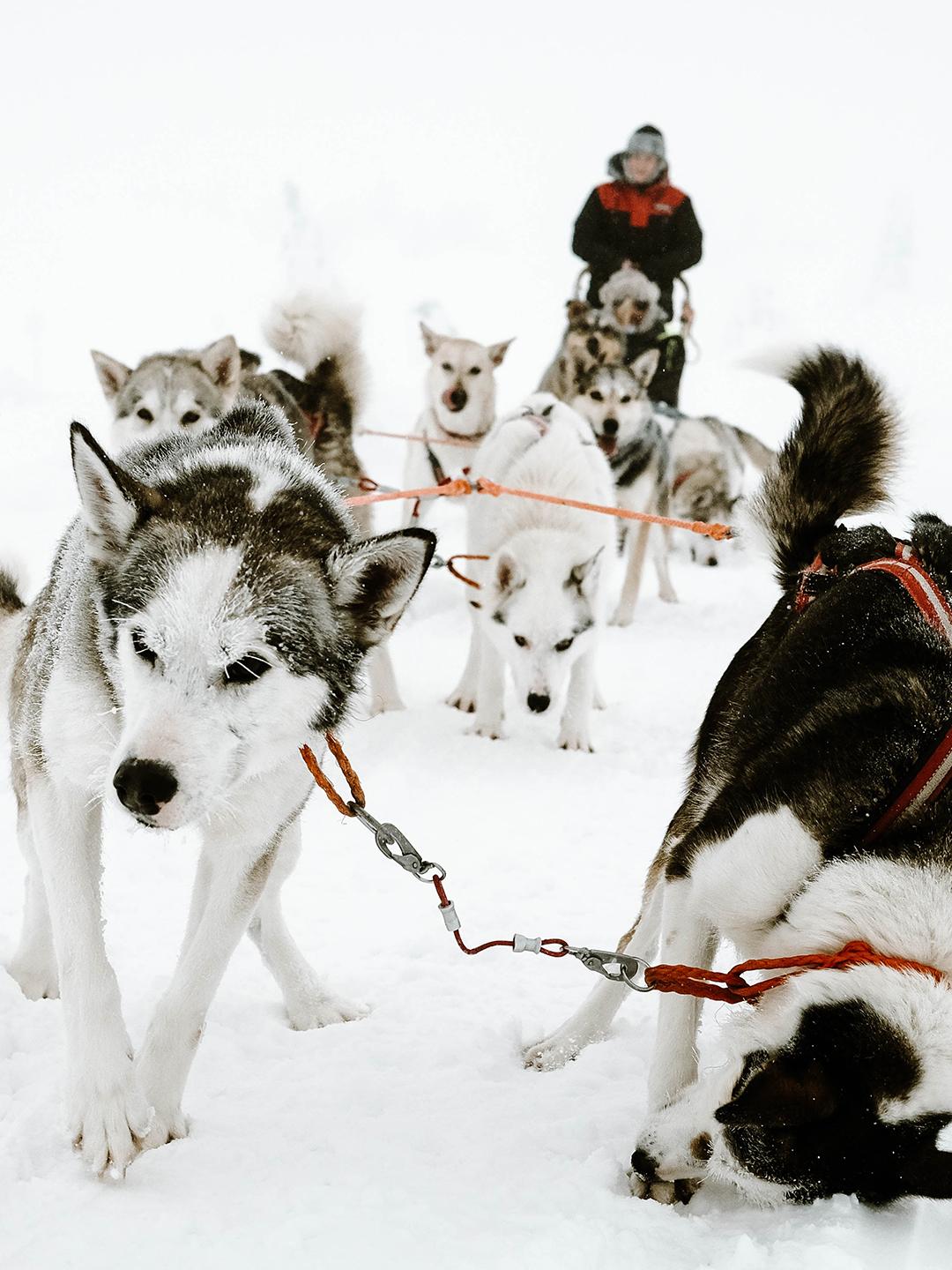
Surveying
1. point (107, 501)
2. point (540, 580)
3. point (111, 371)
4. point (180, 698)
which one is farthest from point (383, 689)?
point (180, 698)

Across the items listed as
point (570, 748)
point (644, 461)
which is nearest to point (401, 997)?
point (570, 748)

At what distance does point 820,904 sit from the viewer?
1577 mm

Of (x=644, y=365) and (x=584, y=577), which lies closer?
(x=584, y=577)

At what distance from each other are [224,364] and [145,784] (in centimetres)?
391

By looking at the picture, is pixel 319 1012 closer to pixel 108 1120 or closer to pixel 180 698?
pixel 108 1120

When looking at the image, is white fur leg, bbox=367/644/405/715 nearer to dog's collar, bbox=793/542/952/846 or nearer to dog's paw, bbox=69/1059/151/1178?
dog's collar, bbox=793/542/952/846

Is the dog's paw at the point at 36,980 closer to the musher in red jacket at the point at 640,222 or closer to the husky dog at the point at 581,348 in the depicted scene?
the husky dog at the point at 581,348

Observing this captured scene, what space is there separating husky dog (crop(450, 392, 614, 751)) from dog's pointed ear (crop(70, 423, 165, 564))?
3019mm

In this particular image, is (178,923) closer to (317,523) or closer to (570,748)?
(317,523)

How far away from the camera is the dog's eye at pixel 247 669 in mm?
1672

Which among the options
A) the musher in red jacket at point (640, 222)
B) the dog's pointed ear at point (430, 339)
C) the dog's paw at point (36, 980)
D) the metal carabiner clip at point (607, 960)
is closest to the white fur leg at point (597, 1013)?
the metal carabiner clip at point (607, 960)

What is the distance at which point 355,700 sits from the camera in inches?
79.2

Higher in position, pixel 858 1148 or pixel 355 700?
pixel 355 700

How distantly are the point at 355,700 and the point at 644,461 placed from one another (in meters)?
5.81
